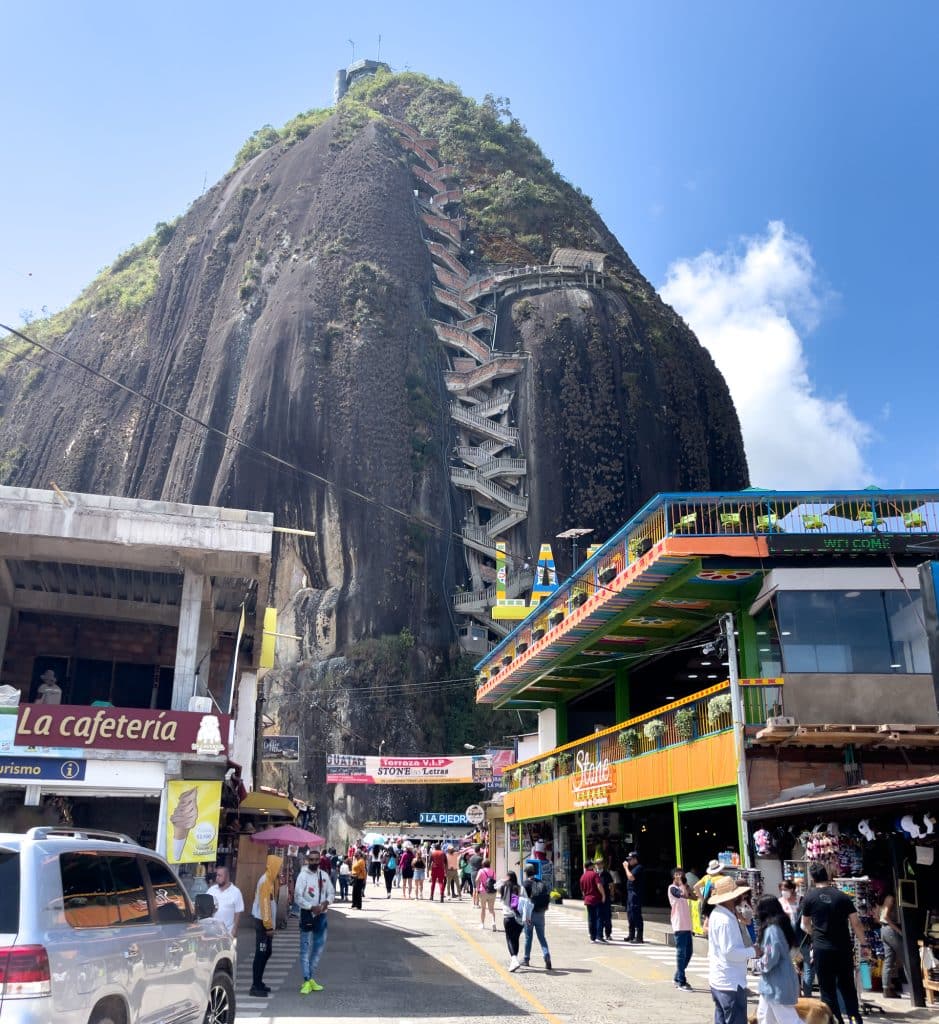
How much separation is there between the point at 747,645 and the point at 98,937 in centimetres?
1647

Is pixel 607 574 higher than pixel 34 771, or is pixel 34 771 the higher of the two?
pixel 607 574

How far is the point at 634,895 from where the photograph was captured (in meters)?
18.4

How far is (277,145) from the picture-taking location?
282 ft

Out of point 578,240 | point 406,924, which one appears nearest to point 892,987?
point 406,924

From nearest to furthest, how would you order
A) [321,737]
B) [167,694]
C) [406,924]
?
1. [406,924]
2. [167,694]
3. [321,737]

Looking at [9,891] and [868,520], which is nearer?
[9,891]

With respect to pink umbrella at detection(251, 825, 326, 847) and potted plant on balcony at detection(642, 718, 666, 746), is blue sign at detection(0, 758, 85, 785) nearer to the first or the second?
pink umbrella at detection(251, 825, 326, 847)

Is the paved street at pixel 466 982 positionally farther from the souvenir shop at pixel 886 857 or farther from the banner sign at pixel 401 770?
the banner sign at pixel 401 770

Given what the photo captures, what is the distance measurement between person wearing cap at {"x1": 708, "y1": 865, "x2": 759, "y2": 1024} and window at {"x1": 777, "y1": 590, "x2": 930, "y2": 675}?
11.7m

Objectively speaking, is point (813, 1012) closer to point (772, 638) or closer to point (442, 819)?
point (772, 638)

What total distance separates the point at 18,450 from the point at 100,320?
14.6 m

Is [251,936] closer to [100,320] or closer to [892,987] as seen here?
[892,987]

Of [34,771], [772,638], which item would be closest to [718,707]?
[772,638]

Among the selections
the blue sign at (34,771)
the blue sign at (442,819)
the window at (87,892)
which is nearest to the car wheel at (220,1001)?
the window at (87,892)
